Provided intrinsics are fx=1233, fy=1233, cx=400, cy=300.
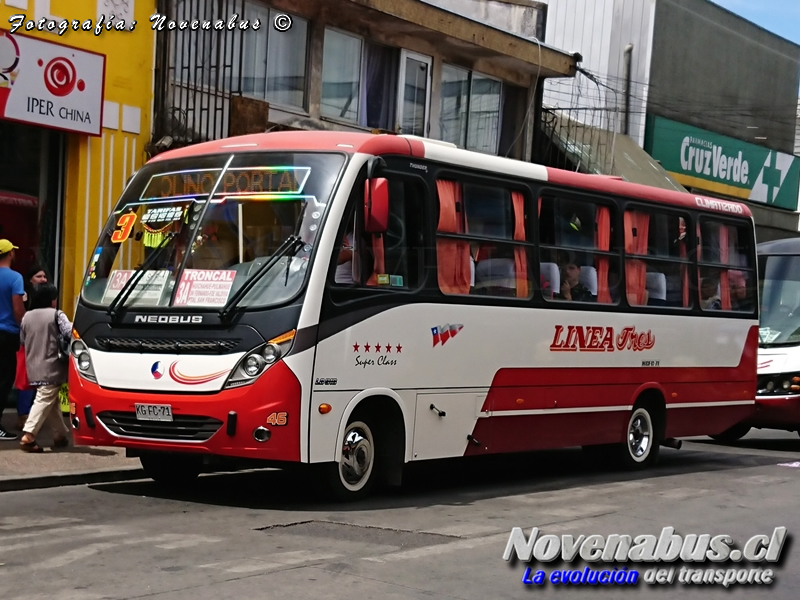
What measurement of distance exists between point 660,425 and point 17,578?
28.5 feet

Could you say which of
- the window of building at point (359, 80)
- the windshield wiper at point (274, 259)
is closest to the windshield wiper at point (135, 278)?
the windshield wiper at point (274, 259)

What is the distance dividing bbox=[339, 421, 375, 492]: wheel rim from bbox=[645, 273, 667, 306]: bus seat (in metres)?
4.66

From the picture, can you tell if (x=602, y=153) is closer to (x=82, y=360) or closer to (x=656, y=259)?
(x=656, y=259)

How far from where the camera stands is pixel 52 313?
11.8 metres

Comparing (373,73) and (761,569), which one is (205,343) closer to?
(761,569)

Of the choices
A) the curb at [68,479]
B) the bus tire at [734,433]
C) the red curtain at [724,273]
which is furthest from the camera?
the bus tire at [734,433]

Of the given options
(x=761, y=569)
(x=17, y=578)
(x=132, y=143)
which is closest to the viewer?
(x=17, y=578)

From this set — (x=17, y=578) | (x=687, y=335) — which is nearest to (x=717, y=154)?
(x=687, y=335)

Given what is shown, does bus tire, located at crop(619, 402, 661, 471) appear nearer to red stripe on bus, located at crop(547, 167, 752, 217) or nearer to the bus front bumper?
red stripe on bus, located at crop(547, 167, 752, 217)

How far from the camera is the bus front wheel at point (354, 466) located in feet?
31.6

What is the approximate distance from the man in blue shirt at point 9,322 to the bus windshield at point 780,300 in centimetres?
1031

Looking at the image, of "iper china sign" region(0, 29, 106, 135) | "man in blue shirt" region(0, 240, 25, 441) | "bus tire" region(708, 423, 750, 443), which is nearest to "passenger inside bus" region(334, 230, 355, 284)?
"man in blue shirt" region(0, 240, 25, 441)

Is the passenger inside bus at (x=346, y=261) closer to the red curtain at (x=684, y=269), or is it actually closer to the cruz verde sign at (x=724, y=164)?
the red curtain at (x=684, y=269)

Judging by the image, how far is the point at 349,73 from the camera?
64.3 feet
